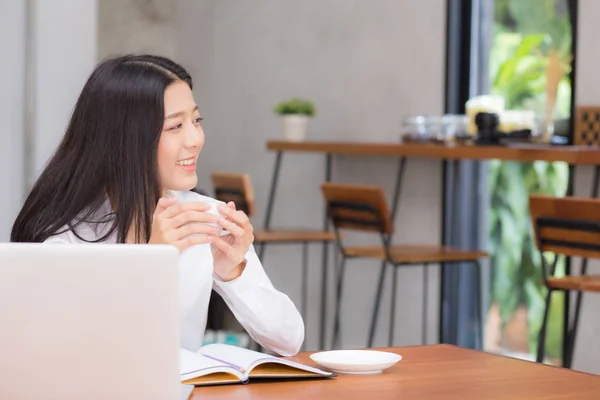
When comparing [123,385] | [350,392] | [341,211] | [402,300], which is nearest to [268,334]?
[350,392]

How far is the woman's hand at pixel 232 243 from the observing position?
1.75m

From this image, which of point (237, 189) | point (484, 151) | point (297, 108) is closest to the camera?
point (484, 151)

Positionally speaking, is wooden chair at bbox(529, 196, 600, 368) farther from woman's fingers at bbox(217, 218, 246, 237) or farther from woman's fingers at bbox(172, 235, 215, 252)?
woman's fingers at bbox(172, 235, 215, 252)

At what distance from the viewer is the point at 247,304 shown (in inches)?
76.0

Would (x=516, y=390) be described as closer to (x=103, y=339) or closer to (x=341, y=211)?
(x=103, y=339)

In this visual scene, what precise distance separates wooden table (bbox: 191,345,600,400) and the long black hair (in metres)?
0.44

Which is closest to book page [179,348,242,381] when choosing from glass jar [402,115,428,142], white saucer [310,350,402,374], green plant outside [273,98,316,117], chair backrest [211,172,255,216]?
white saucer [310,350,402,374]

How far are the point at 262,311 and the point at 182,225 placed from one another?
0.35 meters

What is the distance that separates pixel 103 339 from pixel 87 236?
30.7 inches

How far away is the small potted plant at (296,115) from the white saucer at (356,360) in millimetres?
3988

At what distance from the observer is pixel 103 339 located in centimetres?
121

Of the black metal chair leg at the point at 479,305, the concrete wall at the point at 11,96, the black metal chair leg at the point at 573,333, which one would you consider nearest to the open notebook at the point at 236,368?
the black metal chair leg at the point at 573,333

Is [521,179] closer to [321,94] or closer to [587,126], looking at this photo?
[587,126]

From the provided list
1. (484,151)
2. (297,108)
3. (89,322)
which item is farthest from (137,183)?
(297,108)
